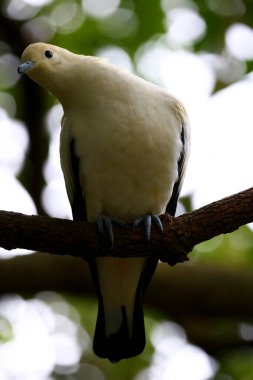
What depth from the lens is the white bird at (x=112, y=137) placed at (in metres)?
4.62

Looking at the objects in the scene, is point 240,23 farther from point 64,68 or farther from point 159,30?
point 64,68

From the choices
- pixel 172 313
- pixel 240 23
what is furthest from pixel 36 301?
pixel 240 23

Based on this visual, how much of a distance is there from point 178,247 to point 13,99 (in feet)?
10.1

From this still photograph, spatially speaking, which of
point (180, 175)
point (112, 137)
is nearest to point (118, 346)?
point (180, 175)

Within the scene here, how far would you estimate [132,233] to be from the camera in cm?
443

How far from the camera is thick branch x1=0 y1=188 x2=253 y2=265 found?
417 centimetres

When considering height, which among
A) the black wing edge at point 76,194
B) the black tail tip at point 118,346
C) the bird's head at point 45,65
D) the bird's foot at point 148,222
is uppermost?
the bird's head at point 45,65

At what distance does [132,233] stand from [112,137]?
0.55m

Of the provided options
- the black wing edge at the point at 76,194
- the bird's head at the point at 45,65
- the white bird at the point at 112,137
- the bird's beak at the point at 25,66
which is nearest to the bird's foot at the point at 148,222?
the white bird at the point at 112,137

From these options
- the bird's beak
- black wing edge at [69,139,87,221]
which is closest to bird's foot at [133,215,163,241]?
black wing edge at [69,139,87,221]

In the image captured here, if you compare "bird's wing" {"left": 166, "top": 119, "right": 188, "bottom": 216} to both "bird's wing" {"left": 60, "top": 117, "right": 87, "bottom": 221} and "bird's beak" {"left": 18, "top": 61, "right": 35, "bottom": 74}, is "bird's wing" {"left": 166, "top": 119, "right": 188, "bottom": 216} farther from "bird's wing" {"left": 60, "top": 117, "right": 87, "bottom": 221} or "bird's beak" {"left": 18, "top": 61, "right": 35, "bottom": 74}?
"bird's beak" {"left": 18, "top": 61, "right": 35, "bottom": 74}

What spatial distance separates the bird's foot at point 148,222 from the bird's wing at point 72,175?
0.47 m

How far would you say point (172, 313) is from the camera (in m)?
6.03

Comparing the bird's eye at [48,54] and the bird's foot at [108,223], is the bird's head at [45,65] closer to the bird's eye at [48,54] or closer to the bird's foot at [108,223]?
the bird's eye at [48,54]
